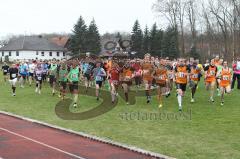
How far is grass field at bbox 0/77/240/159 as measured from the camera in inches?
343

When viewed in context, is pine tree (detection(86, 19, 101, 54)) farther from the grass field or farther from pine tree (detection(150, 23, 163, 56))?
the grass field

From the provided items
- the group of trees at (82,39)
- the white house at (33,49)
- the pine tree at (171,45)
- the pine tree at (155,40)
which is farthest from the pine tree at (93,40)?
the white house at (33,49)

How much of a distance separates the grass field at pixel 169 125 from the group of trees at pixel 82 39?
4306 cm

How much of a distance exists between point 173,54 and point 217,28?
9.54 metres

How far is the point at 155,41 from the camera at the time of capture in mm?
62719

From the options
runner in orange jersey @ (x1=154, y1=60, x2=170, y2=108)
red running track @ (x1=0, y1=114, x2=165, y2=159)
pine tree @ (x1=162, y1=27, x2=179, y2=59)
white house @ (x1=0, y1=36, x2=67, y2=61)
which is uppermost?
white house @ (x1=0, y1=36, x2=67, y2=61)

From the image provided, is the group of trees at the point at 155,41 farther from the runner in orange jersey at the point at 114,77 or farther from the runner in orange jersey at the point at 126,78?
the runner in orange jersey at the point at 114,77

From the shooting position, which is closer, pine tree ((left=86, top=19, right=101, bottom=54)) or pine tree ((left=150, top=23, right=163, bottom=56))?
pine tree ((left=86, top=19, right=101, bottom=54))

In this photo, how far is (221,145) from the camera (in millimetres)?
8898

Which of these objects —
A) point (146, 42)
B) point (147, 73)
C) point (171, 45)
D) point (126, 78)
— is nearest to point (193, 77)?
point (147, 73)

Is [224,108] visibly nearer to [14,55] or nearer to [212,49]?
[212,49]

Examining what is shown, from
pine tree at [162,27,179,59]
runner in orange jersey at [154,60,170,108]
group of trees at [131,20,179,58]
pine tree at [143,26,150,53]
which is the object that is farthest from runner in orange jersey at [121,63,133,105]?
pine tree at [143,26,150,53]

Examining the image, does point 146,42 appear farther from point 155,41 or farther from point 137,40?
point 137,40

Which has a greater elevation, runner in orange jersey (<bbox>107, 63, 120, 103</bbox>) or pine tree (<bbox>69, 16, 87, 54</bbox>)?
pine tree (<bbox>69, 16, 87, 54</bbox>)
